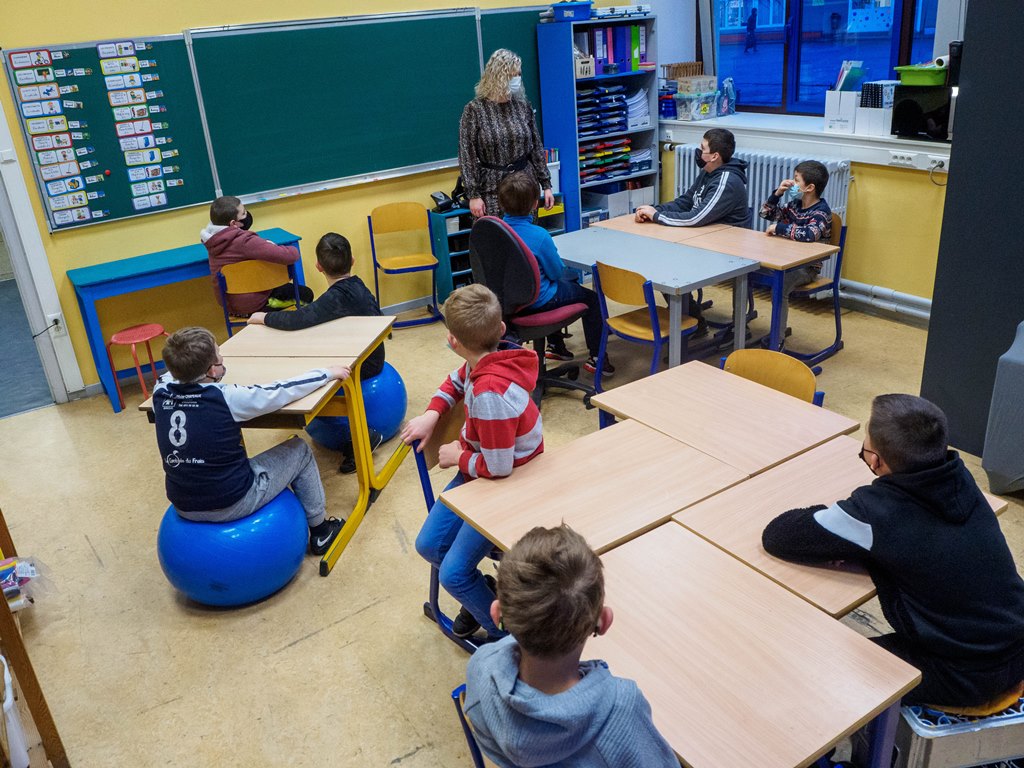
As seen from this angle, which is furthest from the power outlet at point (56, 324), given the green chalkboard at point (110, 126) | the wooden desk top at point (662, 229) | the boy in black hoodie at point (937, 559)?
the boy in black hoodie at point (937, 559)

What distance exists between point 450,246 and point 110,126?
7.28ft

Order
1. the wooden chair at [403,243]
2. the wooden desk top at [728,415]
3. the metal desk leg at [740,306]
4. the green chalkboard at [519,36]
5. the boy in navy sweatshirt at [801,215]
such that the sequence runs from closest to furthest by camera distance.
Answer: the wooden desk top at [728,415] < the metal desk leg at [740,306] < the boy in navy sweatshirt at [801,215] < the wooden chair at [403,243] < the green chalkboard at [519,36]

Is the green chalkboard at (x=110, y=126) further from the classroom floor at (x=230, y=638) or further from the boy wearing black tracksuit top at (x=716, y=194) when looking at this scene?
the boy wearing black tracksuit top at (x=716, y=194)

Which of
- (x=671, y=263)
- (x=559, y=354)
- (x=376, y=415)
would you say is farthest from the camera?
(x=559, y=354)

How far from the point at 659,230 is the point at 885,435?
3.13 metres

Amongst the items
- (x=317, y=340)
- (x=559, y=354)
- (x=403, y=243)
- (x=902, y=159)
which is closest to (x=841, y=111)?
(x=902, y=159)

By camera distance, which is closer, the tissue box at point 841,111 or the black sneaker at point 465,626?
the black sneaker at point 465,626

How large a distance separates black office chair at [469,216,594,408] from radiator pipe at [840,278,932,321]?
2.21 m

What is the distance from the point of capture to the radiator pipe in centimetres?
504

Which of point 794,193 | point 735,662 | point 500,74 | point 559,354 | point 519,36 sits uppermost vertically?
point 519,36

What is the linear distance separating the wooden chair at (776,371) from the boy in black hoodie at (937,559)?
872mm

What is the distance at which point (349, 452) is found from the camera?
392 centimetres

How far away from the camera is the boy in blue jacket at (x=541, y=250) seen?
3.91 meters

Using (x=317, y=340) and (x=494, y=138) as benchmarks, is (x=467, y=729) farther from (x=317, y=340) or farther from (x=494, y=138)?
(x=494, y=138)
